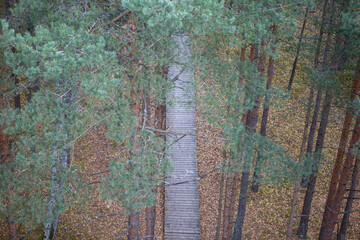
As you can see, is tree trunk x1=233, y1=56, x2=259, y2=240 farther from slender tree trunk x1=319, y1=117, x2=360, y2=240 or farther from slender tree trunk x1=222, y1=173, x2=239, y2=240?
slender tree trunk x1=319, y1=117, x2=360, y2=240

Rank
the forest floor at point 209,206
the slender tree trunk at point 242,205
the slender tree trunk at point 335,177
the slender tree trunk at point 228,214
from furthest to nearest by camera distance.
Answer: the forest floor at point 209,206 → the slender tree trunk at point 242,205 → the slender tree trunk at point 228,214 → the slender tree trunk at point 335,177

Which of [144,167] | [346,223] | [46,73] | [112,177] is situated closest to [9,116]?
[46,73]

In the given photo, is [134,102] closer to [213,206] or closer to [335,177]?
[335,177]

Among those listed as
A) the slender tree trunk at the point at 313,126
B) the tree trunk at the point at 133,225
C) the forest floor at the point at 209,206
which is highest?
the slender tree trunk at the point at 313,126

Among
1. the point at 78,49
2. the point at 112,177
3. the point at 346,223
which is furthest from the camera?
A: the point at 346,223

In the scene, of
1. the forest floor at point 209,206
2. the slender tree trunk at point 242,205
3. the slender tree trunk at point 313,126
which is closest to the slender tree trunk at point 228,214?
the slender tree trunk at point 242,205

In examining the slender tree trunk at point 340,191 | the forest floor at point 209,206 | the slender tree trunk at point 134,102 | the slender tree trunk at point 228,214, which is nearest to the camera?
the slender tree trunk at point 134,102

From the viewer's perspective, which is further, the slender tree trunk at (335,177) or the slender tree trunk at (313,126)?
the slender tree trunk at (313,126)

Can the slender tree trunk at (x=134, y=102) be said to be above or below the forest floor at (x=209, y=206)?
above

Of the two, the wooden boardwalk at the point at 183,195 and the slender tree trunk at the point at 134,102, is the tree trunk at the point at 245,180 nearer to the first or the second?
the wooden boardwalk at the point at 183,195

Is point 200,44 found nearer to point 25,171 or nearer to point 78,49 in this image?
point 78,49

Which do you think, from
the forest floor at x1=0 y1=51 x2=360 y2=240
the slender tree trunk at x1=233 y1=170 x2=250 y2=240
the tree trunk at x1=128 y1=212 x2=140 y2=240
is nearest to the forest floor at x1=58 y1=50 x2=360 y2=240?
the forest floor at x1=0 y1=51 x2=360 y2=240

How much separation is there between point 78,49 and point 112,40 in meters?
1.08

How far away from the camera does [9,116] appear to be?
203 inches
